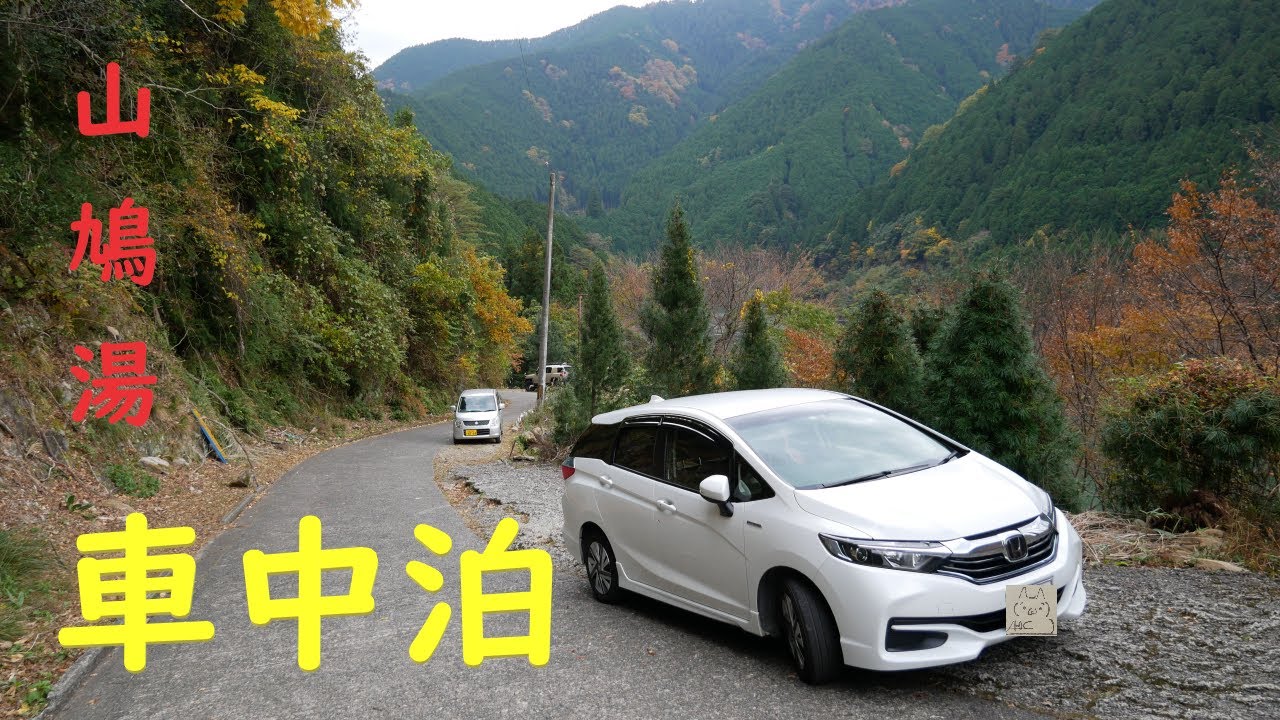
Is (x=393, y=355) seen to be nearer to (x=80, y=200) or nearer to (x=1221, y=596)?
(x=80, y=200)

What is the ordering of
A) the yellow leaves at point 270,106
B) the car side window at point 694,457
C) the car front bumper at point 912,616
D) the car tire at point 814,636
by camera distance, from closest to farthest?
the car front bumper at point 912,616, the car tire at point 814,636, the car side window at point 694,457, the yellow leaves at point 270,106

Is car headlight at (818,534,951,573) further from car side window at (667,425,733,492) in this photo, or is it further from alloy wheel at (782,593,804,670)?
car side window at (667,425,733,492)

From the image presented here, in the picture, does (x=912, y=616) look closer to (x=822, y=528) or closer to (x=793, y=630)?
(x=822, y=528)

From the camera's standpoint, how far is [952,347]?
36.2 feet

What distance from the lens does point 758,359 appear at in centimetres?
1484

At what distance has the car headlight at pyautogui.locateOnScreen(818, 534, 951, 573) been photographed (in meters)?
4.27

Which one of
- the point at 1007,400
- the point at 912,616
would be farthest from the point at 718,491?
the point at 1007,400

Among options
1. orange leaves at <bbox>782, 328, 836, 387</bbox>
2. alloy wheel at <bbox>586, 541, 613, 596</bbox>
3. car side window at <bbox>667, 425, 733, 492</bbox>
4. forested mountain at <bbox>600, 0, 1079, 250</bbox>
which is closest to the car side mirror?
car side window at <bbox>667, 425, 733, 492</bbox>

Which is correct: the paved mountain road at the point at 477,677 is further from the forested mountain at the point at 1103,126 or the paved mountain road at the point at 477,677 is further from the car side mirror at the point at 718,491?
the forested mountain at the point at 1103,126

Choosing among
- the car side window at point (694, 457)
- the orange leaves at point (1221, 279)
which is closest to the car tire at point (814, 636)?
the car side window at point (694, 457)

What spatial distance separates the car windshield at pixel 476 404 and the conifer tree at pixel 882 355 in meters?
15.6

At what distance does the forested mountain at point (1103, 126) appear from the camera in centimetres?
5038

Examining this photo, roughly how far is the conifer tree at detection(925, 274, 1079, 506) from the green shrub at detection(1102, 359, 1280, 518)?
6.18ft

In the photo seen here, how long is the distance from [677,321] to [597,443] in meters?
Result: 9.35
